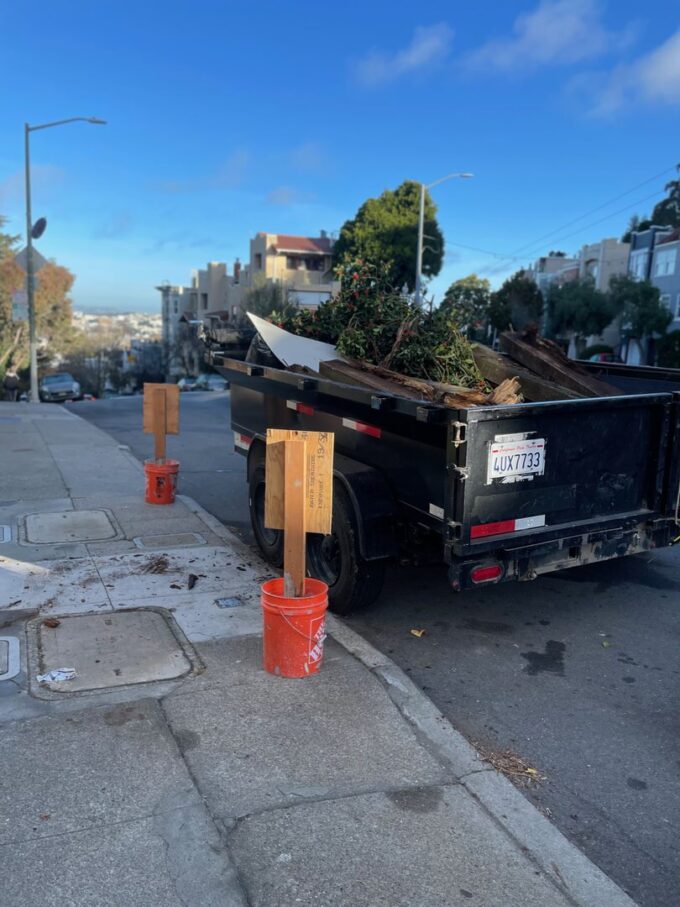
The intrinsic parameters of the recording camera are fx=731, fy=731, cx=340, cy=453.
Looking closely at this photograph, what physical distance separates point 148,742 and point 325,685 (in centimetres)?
112

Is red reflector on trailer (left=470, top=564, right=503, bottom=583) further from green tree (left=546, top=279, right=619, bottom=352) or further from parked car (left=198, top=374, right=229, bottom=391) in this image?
green tree (left=546, top=279, right=619, bottom=352)

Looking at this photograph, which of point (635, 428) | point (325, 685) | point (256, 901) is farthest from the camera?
point (635, 428)

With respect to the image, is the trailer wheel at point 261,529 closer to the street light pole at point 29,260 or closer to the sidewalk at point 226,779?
the sidewalk at point 226,779

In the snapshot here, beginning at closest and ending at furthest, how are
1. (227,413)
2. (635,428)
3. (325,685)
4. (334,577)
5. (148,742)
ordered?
(148,742) → (325,685) → (635,428) → (334,577) → (227,413)

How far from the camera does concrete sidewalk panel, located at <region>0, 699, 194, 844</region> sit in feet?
10.1

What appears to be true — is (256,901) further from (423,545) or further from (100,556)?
(100,556)

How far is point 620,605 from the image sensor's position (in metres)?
5.93

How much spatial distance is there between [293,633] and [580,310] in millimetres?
41788

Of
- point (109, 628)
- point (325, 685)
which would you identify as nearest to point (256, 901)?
point (325, 685)

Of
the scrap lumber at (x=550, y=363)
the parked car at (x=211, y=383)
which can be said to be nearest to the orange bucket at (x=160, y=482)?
the scrap lumber at (x=550, y=363)

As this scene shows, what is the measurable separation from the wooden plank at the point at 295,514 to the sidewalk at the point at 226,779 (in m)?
0.60

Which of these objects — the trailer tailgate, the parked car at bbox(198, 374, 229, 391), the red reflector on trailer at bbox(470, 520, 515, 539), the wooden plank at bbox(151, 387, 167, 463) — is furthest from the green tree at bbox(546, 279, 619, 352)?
the red reflector on trailer at bbox(470, 520, 515, 539)

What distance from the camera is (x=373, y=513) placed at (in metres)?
4.97

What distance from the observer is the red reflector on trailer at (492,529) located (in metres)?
4.46
